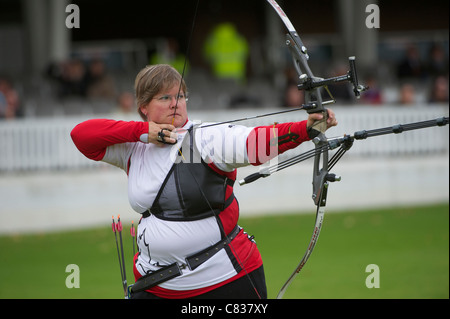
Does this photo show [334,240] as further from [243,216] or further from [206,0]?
[206,0]

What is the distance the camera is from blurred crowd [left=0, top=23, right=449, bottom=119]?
12391 mm

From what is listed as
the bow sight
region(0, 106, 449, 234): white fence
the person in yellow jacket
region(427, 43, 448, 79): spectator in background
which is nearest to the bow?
the bow sight

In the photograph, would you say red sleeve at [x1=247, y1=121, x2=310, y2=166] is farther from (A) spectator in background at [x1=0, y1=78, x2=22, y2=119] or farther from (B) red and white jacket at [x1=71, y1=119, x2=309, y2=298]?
(A) spectator in background at [x1=0, y1=78, x2=22, y2=119]

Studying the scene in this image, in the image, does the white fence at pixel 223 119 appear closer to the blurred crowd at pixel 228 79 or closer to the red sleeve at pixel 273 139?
the blurred crowd at pixel 228 79

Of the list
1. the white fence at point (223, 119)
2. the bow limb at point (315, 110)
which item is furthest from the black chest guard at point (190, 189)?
the white fence at point (223, 119)

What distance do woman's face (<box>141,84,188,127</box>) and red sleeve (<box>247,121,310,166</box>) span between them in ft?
1.22

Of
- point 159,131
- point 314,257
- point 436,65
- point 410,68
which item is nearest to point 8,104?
point 314,257

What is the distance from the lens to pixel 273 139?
2973 mm

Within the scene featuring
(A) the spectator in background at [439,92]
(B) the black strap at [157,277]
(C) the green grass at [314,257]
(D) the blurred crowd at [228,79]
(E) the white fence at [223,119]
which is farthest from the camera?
(A) the spectator in background at [439,92]

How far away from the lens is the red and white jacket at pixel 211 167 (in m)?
2.99

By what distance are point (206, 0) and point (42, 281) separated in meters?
14.1

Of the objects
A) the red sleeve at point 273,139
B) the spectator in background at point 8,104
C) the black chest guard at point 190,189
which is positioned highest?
the spectator in background at point 8,104

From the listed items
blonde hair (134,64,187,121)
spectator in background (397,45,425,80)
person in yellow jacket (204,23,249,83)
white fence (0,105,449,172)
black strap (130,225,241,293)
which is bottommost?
black strap (130,225,241,293)

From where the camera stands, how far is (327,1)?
21.4m
